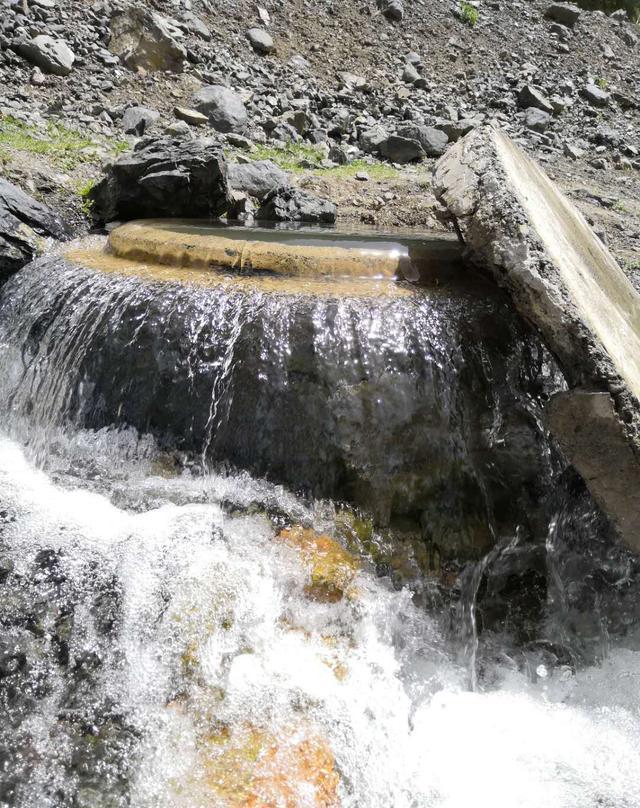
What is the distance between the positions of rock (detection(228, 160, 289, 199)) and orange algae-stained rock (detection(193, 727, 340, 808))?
589 centimetres

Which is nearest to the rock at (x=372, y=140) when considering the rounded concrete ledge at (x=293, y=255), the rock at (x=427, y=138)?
the rock at (x=427, y=138)

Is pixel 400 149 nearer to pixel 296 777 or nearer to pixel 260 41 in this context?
pixel 260 41

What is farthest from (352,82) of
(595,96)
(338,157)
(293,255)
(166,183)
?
(293,255)

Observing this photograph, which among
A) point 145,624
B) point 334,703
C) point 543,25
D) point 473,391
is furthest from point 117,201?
point 543,25

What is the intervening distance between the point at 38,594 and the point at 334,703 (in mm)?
1277

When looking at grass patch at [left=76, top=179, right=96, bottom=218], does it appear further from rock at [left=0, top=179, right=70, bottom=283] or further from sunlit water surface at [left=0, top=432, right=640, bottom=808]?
sunlit water surface at [left=0, top=432, right=640, bottom=808]

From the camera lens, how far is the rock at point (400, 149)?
9789 millimetres

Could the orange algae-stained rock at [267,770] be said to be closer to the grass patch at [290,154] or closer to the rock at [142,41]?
the grass patch at [290,154]

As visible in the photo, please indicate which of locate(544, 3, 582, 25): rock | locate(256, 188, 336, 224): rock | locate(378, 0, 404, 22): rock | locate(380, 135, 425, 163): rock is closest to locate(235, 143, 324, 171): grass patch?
locate(380, 135, 425, 163): rock

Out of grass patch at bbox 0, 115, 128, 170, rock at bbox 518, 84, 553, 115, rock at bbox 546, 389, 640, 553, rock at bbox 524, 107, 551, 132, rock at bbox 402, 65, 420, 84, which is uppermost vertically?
rock at bbox 546, 389, 640, 553

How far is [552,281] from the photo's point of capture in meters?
2.86

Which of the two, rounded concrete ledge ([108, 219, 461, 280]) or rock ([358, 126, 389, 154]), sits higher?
rounded concrete ledge ([108, 219, 461, 280])

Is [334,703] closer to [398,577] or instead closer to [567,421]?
[398,577]

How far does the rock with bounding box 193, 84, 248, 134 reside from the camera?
9453 millimetres
